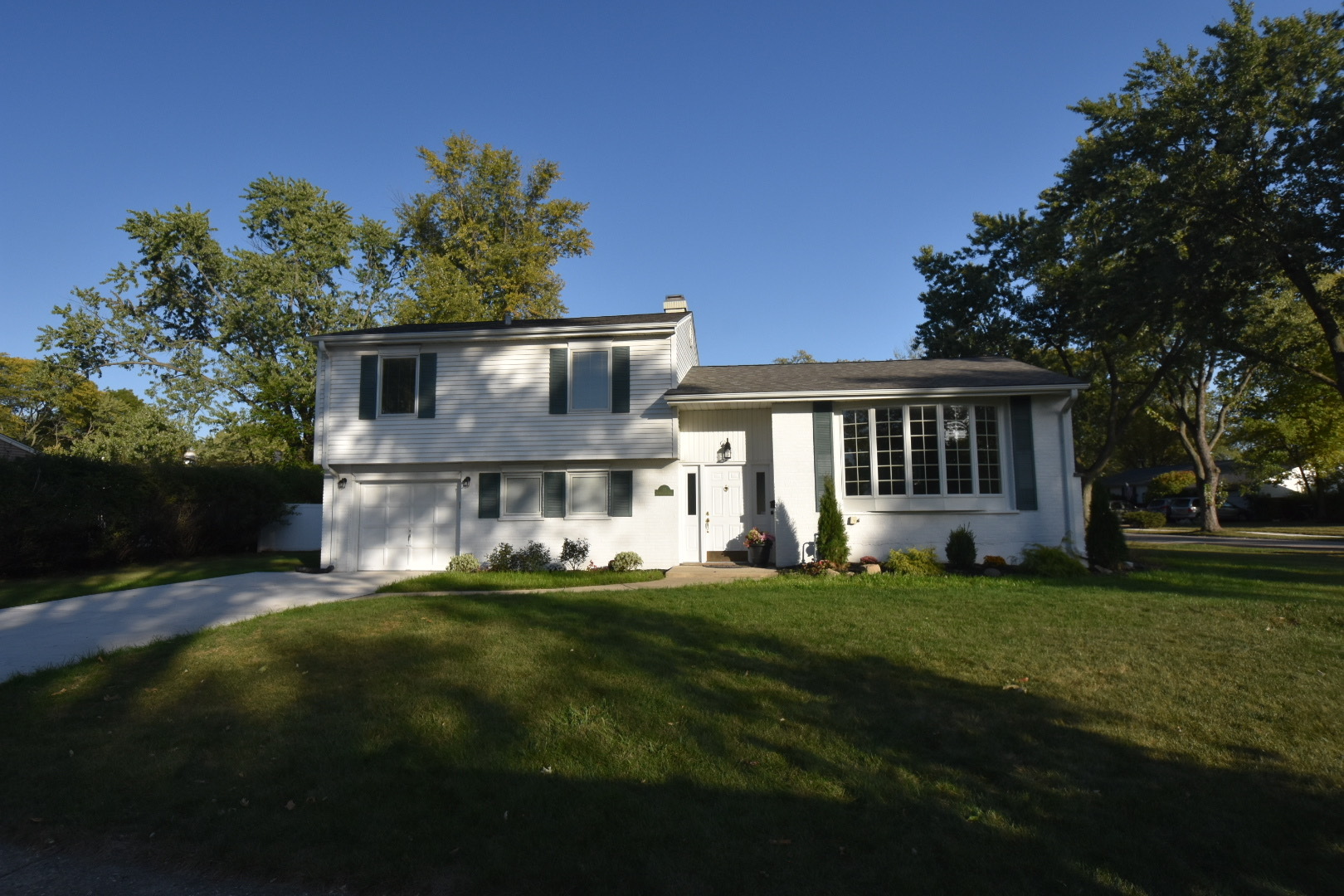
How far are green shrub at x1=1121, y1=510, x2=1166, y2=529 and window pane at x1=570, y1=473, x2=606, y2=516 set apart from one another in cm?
2883

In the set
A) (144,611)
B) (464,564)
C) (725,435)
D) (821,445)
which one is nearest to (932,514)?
(821,445)

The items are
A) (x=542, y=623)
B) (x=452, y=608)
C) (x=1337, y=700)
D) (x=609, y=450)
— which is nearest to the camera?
(x=1337, y=700)

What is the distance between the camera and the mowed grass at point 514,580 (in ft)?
40.4

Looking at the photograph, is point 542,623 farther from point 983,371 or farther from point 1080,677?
point 983,371

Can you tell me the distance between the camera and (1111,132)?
701 inches

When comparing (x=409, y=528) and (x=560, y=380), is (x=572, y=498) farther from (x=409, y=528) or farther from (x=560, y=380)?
(x=409, y=528)

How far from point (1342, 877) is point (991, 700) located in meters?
2.49

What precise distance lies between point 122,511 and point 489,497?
756 cm

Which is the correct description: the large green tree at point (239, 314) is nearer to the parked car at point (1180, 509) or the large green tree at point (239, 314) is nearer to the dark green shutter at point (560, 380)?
the dark green shutter at point (560, 380)

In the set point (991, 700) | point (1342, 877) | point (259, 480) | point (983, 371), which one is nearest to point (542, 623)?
point (991, 700)

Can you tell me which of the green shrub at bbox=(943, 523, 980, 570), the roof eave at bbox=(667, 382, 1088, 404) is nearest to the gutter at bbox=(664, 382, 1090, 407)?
the roof eave at bbox=(667, 382, 1088, 404)

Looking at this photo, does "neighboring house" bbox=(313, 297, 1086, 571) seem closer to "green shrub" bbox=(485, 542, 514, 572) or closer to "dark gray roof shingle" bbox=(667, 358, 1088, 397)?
"dark gray roof shingle" bbox=(667, 358, 1088, 397)

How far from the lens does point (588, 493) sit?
15.7m

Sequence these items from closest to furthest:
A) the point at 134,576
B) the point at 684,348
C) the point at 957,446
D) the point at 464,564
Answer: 1. the point at 957,446
2. the point at 134,576
3. the point at 464,564
4. the point at 684,348
